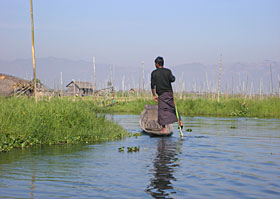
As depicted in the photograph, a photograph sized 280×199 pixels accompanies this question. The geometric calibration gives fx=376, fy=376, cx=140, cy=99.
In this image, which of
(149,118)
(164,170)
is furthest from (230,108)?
(164,170)

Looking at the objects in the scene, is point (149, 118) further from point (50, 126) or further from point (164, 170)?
point (164, 170)

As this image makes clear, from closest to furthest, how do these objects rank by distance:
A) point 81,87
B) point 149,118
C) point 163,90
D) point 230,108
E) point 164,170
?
point 164,170
point 163,90
point 149,118
point 230,108
point 81,87

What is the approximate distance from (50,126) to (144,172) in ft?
12.6

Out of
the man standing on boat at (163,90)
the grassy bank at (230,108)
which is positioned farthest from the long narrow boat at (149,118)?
the grassy bank at (230,108)

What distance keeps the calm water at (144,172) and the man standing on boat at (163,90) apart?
3.21 ft

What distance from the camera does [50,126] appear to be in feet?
29.1

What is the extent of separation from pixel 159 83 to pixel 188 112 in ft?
49.4

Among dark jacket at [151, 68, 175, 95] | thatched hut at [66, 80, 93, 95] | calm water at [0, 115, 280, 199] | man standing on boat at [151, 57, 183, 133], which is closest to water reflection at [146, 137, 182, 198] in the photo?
calm water at [0, 115, 280, 199]

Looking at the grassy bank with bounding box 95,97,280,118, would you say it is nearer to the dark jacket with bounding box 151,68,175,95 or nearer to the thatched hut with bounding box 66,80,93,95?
the dark jacket with bounding box 151,68,175,95

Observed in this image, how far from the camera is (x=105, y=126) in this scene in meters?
10.4

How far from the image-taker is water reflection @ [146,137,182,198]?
464cm

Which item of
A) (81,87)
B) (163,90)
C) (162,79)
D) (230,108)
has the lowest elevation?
(230,108)

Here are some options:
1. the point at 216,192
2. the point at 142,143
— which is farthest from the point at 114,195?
the point at 142,143

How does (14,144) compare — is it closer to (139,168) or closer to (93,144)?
(93,144)
